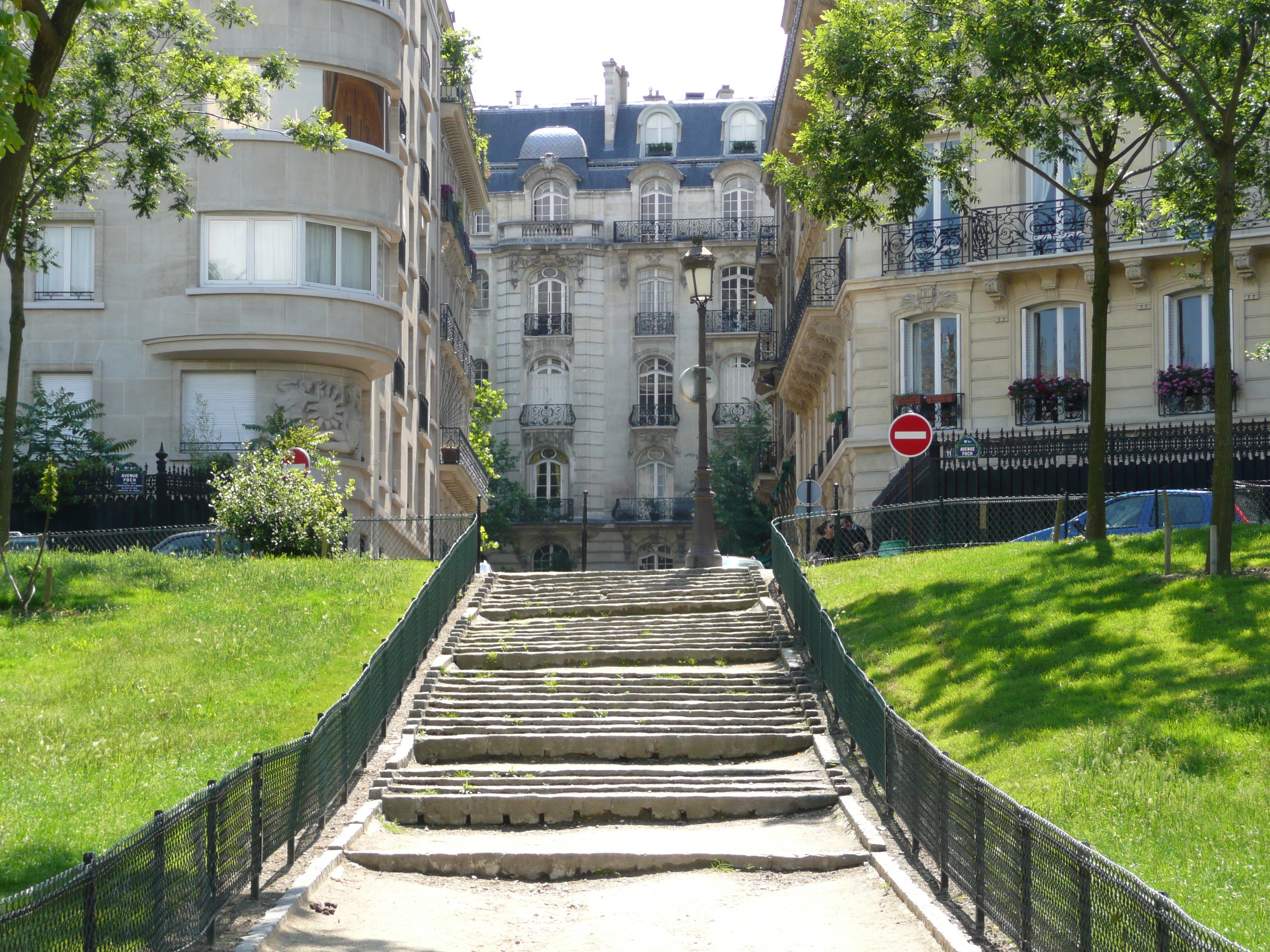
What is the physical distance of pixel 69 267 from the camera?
32.2 meters

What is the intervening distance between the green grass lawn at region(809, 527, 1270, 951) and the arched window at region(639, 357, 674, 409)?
46910mm

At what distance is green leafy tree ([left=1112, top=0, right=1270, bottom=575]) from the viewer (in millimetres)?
16859

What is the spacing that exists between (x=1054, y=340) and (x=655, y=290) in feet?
124

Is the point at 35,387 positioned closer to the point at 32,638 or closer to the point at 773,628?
the point at 32,638

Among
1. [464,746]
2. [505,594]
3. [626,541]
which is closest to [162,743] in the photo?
[464,746]

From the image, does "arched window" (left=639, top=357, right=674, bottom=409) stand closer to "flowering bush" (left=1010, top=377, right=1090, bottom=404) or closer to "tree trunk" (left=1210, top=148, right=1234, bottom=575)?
"flowering bush" (left=1010, top=377, right=1090, bottom=404)

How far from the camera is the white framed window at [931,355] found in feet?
108

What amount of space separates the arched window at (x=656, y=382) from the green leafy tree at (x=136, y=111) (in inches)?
1770

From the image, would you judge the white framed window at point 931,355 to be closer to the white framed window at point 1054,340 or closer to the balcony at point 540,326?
the white framed window at point 1054,340

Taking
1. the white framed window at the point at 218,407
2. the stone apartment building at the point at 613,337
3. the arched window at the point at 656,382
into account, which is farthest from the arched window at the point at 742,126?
the white framed window at the point at 218,407

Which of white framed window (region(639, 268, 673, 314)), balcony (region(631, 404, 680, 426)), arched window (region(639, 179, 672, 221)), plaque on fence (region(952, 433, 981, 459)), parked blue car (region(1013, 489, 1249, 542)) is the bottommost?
parked blue car (region(1013, 489, 1249, 542))

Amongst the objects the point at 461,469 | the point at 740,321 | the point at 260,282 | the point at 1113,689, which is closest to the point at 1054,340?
the point at 260,282

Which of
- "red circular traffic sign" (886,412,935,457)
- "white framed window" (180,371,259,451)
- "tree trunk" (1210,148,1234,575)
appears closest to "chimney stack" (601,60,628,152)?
"white framed window" (180,371,259,451)

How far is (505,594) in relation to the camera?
2438 cm
